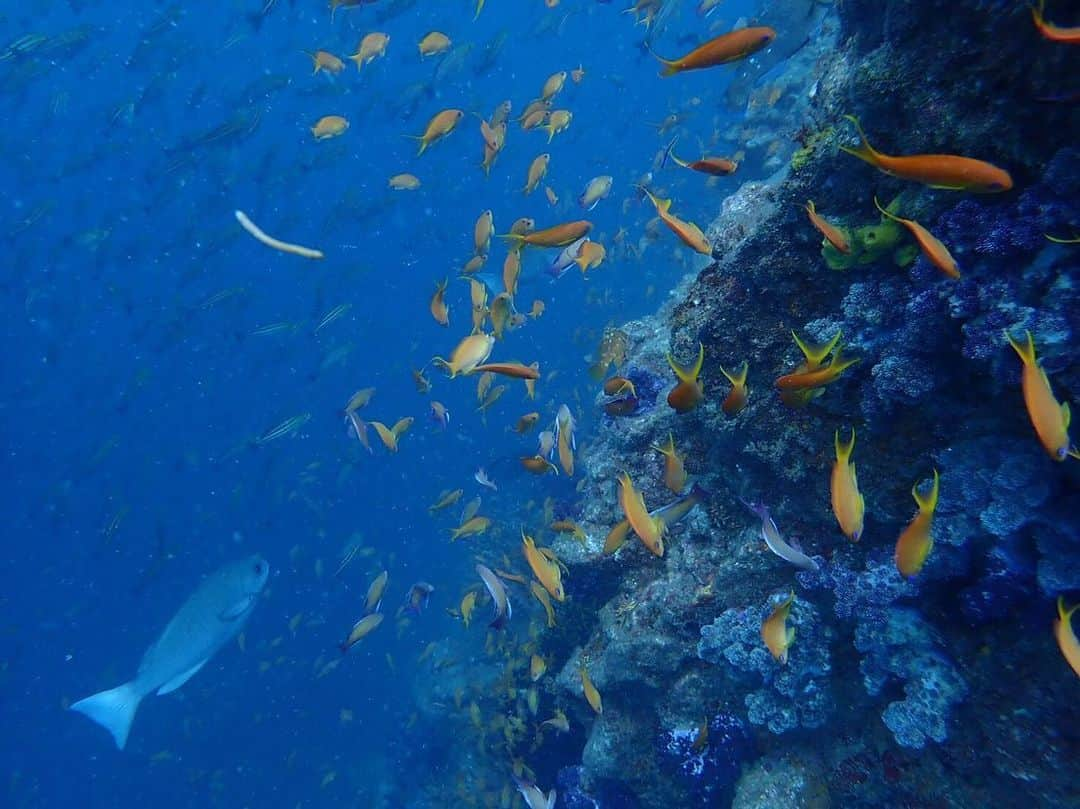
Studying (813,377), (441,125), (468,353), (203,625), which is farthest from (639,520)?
(203,625)

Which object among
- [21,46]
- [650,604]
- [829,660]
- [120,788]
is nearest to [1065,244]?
[829,660]

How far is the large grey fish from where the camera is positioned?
7.02 m

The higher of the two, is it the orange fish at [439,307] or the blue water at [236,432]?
the orange fish at [439,307]

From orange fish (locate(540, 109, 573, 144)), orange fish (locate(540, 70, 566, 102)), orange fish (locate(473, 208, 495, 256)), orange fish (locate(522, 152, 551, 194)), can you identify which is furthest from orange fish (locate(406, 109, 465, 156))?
A: orange fish (locate(540, 70, 566, 102))

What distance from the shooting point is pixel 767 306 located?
3744 mm

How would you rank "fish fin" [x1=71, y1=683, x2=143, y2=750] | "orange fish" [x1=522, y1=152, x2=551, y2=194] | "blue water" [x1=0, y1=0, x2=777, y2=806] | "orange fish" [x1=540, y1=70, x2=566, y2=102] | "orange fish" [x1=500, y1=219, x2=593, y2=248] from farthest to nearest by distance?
1. "blue water" [x1=0, y1=0, x2=777, y2=806]
2. "orange fish" [x1=540, y1=70, x2=566, y2=102]
3. "fish fin" [x1=71, y1=683, x2=143, y2=750]
4. "orange fish" [x1=522, y1=152, x2=551, y2=194]
5. "orange fish" [x1=500, y1=219, x2=593, y2=248]

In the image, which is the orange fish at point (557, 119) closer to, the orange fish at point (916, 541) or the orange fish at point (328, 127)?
the orange fish at point (328, 127)

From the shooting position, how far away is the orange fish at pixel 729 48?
8.45 feet

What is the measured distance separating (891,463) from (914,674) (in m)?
1.19

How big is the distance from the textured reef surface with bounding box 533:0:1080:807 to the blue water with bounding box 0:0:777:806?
652 centimetres

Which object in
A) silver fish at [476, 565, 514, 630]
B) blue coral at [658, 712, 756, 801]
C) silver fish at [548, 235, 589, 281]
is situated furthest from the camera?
silver fish at [548, 235, 589, 281]

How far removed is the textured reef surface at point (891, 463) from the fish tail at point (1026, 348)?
0.21 ft

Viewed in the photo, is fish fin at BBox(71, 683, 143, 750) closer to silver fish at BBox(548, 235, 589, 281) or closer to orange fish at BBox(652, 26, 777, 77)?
silver fish at BBox(548, 235, 589, 281)

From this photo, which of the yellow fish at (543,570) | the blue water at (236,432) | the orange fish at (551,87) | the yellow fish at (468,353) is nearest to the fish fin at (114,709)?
the blue water at (236,432)
